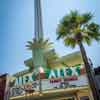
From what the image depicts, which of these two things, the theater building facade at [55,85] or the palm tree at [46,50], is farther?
the palm tree at [46,50]

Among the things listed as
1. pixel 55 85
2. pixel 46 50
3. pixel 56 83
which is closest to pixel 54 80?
pixel 56 83

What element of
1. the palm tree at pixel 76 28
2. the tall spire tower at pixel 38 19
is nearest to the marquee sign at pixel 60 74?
the palm tree at pixel 76 28

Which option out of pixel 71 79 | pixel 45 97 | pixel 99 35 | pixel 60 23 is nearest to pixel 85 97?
pixel 71 79

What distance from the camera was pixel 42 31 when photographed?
3981 cm

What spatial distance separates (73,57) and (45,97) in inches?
233

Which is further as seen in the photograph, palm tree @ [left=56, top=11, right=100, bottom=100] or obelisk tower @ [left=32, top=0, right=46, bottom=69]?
obelisk tower @ [left=32, top=0, right=46, bottom=69]

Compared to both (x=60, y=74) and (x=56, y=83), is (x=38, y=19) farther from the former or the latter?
(x=56, y=83)

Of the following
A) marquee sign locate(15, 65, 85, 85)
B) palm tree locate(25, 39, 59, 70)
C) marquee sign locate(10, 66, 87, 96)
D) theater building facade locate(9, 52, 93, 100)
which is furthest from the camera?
palm tree locate(25, 39, 59, 70)

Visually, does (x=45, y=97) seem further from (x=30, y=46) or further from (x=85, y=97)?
(x=30, y=46)

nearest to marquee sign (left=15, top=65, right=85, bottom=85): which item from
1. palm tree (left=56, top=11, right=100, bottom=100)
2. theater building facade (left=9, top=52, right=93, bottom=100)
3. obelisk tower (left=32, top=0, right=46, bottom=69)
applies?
theater building facade (left=9, top=52, right=93, bottom=100)

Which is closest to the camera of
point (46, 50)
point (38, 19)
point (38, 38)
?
point (46, 50)

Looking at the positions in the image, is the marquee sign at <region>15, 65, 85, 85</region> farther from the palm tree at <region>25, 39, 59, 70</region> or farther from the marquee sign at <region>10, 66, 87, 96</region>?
the palm tree at <region>25, 39, 59, 70</region>

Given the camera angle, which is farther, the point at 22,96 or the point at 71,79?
the point at 22,96

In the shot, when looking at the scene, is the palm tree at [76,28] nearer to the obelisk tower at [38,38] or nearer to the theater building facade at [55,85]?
the theater building facade at [55,85]
